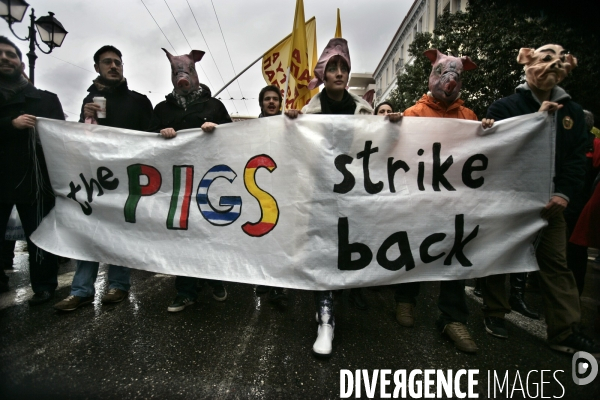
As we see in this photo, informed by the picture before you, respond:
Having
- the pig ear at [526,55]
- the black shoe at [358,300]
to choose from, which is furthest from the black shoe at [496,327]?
the pig ear at [526,55]

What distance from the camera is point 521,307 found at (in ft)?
9.36

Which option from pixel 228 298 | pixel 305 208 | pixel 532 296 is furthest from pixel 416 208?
pixel 532 296

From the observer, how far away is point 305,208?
2.24m

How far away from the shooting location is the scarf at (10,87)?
8.64 feet

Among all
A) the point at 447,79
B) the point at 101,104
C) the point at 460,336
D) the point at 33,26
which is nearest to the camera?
the point at 460,336

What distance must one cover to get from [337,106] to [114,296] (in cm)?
237

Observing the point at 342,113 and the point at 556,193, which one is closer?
the point at 556,193

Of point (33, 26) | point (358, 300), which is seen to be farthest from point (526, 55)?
point (33, 26)

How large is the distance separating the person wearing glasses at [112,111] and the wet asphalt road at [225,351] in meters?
0.16

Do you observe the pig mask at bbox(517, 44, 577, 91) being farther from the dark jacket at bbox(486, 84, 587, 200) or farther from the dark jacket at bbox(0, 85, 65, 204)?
the dark jacket at bbox(0, 85, 65, 204)

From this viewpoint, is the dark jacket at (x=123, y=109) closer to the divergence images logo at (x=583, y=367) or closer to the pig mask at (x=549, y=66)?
the pig mask at (x=549, y=66)

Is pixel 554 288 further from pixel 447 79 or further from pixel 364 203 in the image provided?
pixel 447 79

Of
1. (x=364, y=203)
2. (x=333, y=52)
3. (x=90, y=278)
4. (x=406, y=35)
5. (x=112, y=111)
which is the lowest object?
(x=90, y=278)

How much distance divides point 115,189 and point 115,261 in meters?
0.58
